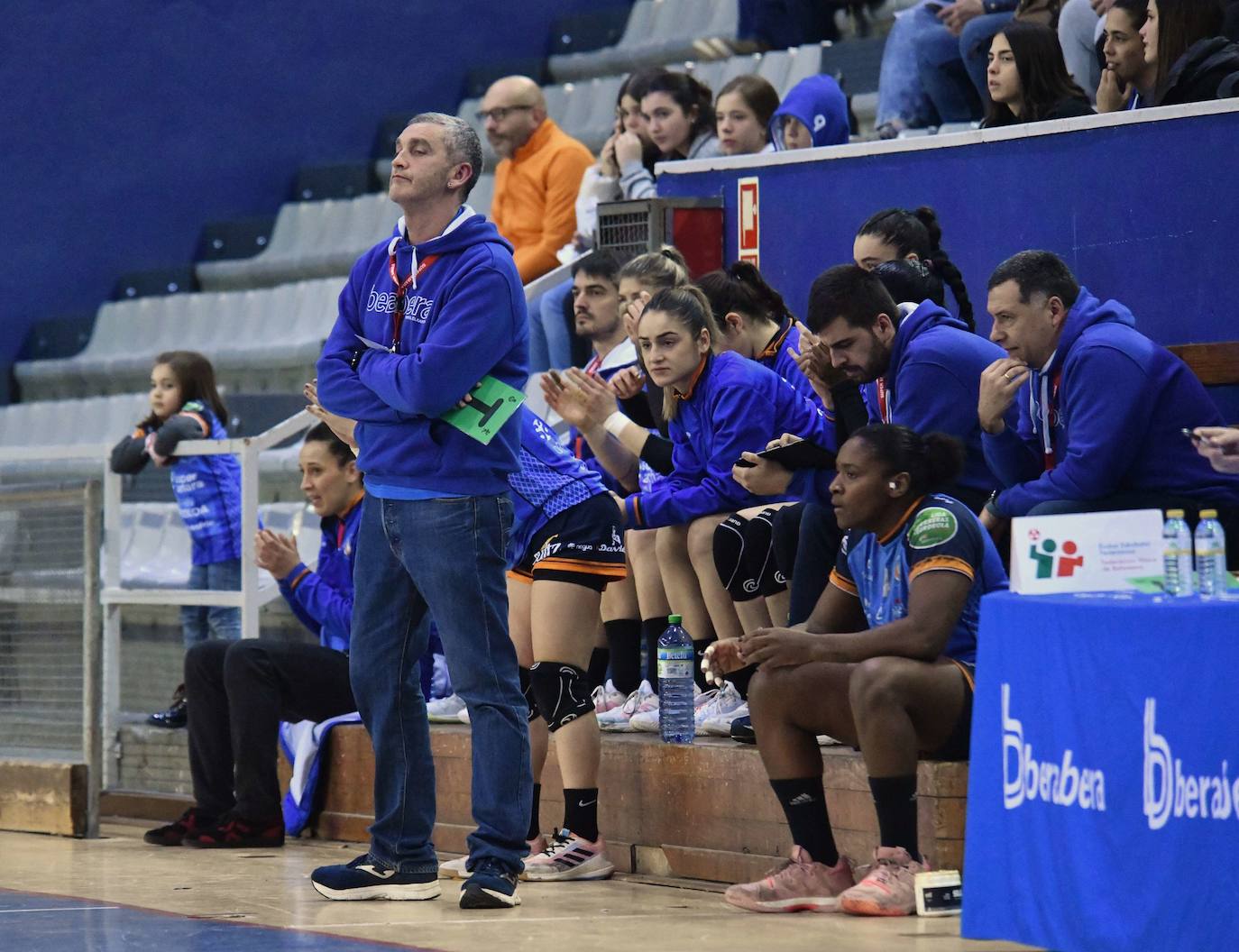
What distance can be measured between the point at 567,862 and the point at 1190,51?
292 cm

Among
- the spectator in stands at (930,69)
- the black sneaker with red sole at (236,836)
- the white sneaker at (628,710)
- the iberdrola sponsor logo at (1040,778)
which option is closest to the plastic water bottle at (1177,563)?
the iberdrola sponsor logo at (1040,778)

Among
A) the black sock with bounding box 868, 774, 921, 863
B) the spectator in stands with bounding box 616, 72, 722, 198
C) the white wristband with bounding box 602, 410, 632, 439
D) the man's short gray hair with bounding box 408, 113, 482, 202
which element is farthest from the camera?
the spectator in stands with bounding box 616, 72, 722, 198

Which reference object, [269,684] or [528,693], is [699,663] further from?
[269,684]

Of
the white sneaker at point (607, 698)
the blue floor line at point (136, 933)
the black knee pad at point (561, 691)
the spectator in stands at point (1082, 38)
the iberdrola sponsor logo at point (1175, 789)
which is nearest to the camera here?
the iberdrola sponsor logo at point (1175, 789)

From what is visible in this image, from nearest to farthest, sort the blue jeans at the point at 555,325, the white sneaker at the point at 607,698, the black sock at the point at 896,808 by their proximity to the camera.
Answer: the black sock at the point at 896,808 < the white sneaker at the point at 607,698 < the blue jeans at the point at 555,325

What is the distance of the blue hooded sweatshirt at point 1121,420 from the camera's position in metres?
5.00

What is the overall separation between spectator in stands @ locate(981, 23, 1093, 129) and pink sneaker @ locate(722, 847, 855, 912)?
2.77 m

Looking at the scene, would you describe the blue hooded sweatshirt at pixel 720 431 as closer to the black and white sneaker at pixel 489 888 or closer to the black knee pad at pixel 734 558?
the black knee pad at pixel 734 558

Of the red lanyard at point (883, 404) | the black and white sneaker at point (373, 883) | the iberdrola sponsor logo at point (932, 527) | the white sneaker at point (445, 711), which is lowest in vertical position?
the black and white sneaker at point (373, 883)

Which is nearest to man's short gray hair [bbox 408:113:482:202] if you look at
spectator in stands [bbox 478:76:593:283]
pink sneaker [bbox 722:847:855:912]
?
pink sneaker [bbox 722:847:855:912]

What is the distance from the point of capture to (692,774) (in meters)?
5.50

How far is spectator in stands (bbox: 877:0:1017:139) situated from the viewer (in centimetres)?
756

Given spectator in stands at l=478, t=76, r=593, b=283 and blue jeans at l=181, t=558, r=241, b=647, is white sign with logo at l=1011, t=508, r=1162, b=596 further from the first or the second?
spectator in stands at l=478, t=76, r=593, b=283

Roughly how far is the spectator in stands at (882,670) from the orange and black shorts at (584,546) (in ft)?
2.08
